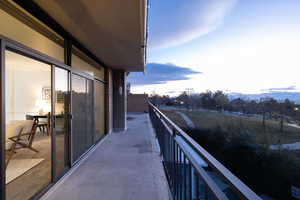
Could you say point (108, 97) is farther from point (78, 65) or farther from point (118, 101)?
point (78, 65)

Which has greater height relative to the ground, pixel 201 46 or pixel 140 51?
pixel 201 46

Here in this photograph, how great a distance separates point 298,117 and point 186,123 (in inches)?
260

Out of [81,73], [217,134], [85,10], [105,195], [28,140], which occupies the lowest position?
[217,134]

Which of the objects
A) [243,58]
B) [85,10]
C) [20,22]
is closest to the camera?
[20,22]

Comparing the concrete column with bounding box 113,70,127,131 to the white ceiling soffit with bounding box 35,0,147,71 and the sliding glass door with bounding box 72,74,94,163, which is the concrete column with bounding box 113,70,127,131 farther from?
the white ceiling soffit with bounding box 35,0,147,71

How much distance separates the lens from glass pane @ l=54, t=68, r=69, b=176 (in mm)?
2799

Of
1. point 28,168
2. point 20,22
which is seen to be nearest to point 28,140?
point 28,168

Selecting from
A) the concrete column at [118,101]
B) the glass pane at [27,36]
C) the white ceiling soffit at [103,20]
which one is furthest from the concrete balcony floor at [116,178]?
the concrete column at [118,101]

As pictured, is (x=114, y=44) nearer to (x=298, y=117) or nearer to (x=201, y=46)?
(x=201, y=46)

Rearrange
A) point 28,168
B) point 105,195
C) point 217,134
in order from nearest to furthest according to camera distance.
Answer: point 105,195 < point 28,168 < point 217,134

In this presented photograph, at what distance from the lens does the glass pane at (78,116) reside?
342 cm

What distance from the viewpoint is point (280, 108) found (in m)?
11.9

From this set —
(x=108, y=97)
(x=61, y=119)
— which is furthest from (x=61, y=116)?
(x=108, y=97)

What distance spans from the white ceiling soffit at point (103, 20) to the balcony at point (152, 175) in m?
1.39
